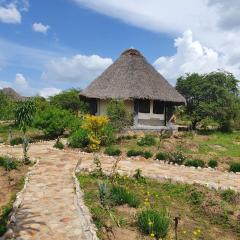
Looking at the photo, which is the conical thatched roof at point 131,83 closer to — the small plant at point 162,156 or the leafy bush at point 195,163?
the small plant at point 162,156

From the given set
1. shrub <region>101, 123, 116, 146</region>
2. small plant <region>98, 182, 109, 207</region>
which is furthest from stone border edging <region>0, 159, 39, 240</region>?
shrub <region>101, 123, 116, 146</region>

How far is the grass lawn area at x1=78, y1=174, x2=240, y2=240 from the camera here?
9180mm

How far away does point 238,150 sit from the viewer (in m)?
24.7

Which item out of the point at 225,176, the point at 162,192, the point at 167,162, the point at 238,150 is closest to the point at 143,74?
the point at 238,150

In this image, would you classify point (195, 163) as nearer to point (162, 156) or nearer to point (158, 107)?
point (162, 156)

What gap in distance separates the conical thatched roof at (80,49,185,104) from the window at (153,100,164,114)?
3.15ft

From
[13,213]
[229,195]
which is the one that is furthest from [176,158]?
[13,213]

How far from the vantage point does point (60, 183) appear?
12656 mm

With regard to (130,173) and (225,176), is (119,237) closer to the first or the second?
(130,173)

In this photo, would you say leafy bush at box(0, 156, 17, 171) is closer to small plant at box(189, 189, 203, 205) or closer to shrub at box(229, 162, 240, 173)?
small plant at box(189, 189, 203, 205)

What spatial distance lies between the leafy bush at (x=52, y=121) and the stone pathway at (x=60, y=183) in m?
3.47

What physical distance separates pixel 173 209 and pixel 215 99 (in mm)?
25877

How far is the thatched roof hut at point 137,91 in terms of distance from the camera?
30.0 metres

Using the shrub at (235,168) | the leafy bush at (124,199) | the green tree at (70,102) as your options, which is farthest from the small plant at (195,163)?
the green tree at (70,102)
